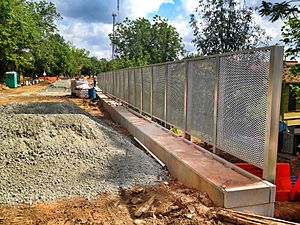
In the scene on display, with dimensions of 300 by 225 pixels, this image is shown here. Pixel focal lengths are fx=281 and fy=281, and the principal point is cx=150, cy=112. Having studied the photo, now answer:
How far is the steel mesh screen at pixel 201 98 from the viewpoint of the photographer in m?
5.25

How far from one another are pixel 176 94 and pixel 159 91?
4.68 feet

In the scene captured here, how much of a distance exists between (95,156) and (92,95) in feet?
65.2

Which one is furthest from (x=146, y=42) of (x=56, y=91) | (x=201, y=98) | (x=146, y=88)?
(x=201, y=98)

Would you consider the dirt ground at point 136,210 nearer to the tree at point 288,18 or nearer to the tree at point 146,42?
the tree at point 288,18

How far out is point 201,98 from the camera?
18.7 feet

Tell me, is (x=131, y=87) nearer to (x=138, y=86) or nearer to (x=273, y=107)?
(x=138, y=86)

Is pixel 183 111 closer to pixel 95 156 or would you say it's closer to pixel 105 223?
pixel 95 156

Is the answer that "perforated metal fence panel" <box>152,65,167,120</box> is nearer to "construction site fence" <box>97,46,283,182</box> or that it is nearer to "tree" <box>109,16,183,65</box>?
"construction site fence" <box>97,46,283,182</box>

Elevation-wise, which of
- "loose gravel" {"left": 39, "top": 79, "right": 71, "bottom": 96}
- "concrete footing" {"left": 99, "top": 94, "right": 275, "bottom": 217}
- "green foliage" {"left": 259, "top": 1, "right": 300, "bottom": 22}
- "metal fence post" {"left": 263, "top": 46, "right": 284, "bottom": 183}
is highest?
"green foliage" {"left": 259, "top": 1, "right": 300, "bottom": 22}

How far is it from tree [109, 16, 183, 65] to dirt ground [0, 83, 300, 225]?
1952cm

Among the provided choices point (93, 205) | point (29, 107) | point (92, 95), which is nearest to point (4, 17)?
point (92, 95)

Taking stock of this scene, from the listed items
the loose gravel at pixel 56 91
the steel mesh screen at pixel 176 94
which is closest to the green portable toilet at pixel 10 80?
the loose gravel at pixel 56 91

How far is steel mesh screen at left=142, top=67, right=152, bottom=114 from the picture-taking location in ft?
30.9

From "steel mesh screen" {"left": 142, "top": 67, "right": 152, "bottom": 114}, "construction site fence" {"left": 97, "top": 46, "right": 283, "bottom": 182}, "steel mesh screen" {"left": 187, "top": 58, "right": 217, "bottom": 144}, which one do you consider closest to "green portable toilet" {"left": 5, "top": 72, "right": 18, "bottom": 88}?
"steel mesh screen" {"left": 142, "top": 67, "right": 152, "bottom": 114}
